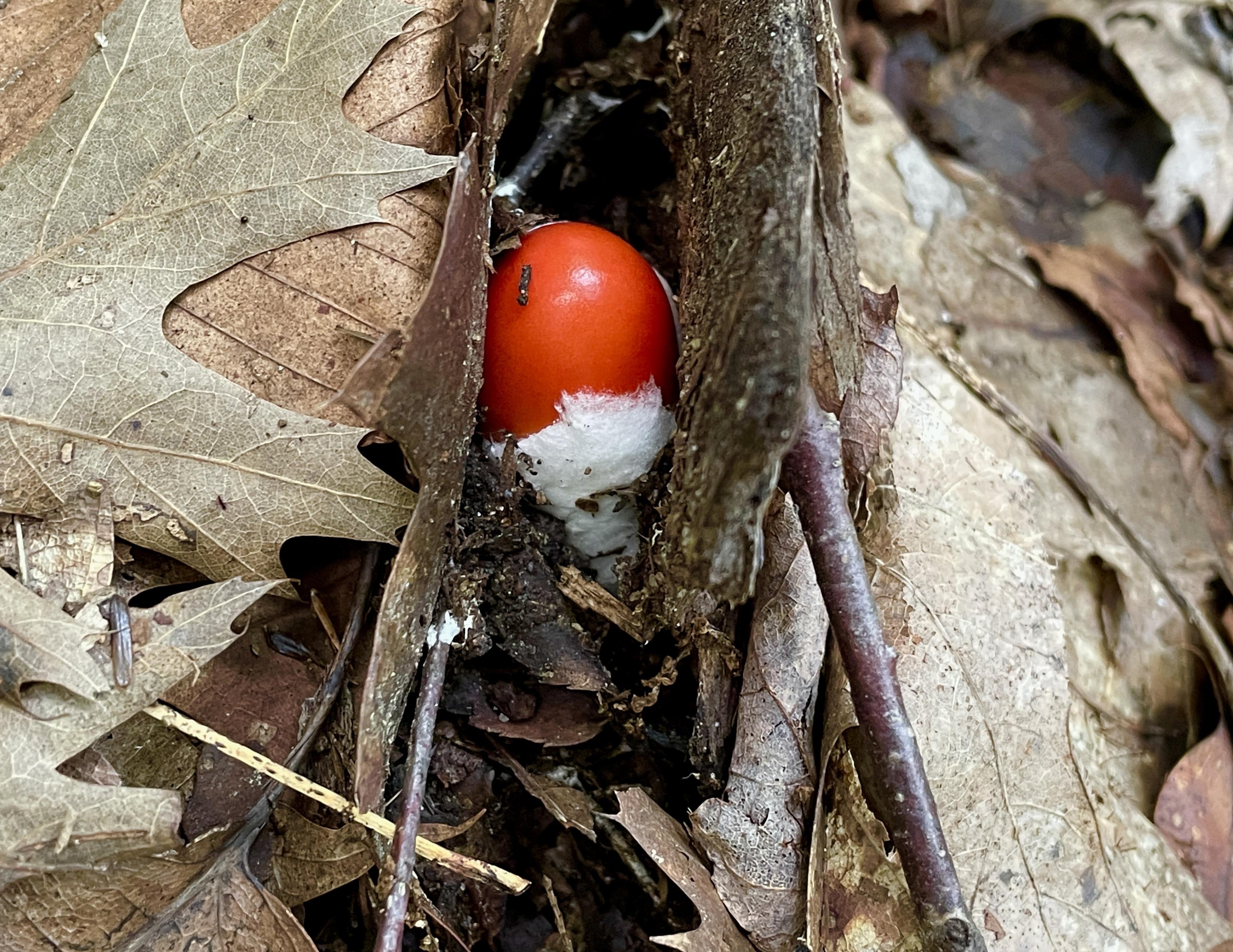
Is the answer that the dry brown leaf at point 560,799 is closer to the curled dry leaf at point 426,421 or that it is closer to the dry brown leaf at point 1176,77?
the curled dry leaf at point 426,421

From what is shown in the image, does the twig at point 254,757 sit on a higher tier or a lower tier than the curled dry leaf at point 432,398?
lower

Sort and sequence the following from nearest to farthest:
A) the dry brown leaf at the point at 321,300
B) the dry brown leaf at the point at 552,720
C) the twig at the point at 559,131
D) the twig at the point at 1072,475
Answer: the dry brown leaf at the point at 321,300
the dry brown leaf at the point at 552,720
the twig at the point at 559,131
the twig at the point at 1072,475

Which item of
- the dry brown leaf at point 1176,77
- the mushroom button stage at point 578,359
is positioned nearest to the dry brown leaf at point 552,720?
the mushroom button stage at point 578,359

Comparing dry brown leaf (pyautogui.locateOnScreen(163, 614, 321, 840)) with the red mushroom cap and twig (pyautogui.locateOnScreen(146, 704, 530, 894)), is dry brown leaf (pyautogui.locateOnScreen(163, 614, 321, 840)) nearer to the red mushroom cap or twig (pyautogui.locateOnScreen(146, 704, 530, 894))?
twig (pyautogui.locateOnScreen(146, 704, 530, 894))

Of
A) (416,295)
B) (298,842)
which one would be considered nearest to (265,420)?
(416,295)

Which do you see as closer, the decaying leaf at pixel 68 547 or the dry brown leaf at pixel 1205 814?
the decaying leaf at pixel 68 547

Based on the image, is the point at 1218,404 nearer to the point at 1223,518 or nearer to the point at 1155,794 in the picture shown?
the point at 1223,518

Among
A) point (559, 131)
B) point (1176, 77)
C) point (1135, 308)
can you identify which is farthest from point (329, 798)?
point (1176, 77)

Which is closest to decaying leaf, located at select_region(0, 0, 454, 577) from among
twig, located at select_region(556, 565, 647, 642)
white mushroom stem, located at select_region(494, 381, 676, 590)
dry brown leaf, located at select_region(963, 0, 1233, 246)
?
white mushroom stem, located at select_region(494, 381, 676, 590)
